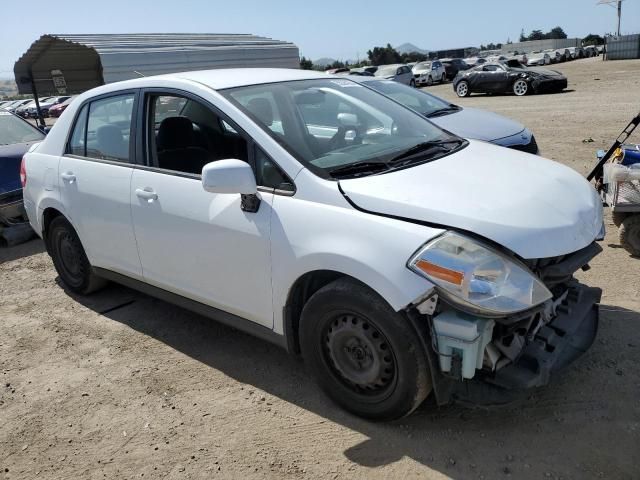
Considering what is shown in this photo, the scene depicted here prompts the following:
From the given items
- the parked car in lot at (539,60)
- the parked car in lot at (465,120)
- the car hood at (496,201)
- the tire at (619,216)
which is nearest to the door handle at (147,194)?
the car hood at (496,201)

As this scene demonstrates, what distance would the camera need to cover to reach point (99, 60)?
10789 mm

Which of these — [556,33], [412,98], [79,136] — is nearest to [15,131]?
[79,136]

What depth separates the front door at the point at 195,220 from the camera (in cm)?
311

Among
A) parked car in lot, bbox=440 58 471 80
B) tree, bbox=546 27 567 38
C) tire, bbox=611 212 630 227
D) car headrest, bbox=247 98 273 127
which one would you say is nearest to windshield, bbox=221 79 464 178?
car headrest, bbox=247 98 273 127

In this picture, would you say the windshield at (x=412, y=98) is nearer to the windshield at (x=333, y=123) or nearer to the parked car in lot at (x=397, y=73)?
the windshield at (x=333, y=123)

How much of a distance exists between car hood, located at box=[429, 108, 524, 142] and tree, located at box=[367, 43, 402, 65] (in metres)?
66.9

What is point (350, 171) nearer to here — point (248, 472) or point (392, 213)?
point (392, 213)

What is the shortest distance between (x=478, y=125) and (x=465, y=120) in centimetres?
23

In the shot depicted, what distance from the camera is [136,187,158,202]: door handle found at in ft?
11.7

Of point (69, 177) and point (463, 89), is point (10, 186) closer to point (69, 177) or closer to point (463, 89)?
point (69, 177)

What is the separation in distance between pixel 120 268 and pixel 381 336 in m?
2.29

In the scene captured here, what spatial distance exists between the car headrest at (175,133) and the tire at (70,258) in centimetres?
138

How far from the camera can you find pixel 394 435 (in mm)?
2865

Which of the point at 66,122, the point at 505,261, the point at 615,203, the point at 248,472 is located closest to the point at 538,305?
the point at 505,261
